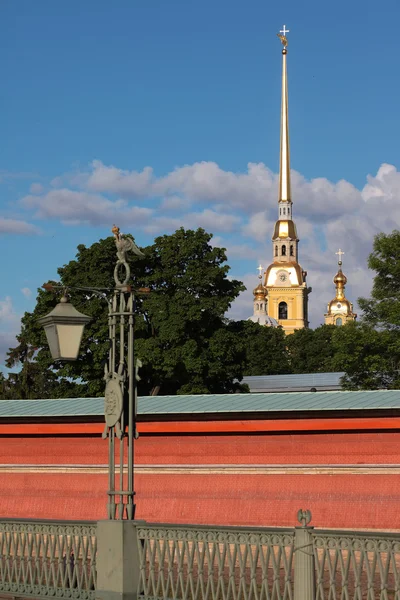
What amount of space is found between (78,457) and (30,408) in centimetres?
264

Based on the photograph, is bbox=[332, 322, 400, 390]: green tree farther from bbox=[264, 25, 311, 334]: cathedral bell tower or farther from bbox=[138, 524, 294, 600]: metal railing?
bbox=[264, 25, 311, 334]: cathedral bell tower

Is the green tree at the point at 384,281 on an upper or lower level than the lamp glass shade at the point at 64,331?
upper

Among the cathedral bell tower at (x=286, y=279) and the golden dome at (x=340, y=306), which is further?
the golden dome at (x=340, y=306)

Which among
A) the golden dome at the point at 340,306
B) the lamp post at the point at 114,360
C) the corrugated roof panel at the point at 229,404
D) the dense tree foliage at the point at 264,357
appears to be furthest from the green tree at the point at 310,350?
the lamp post at the point at 114,360

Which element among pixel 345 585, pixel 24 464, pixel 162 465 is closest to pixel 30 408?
pixel 24 464

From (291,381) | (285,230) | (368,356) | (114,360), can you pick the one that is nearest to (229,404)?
(114,360)

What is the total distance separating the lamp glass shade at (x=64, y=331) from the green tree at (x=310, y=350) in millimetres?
96264

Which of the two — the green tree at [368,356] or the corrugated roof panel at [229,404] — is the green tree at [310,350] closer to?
the green tree at [368,356]

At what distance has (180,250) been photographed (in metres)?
49.7

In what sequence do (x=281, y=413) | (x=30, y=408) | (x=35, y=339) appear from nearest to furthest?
(x=281, y=413) < (x=30, y=408) < (x=35, y=339)

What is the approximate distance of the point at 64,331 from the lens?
42.7 feet

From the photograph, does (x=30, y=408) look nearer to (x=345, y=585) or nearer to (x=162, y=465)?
(x=162, y=465)

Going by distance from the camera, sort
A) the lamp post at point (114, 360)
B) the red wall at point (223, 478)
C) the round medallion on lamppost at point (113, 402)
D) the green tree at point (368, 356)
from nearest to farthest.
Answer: the lamp post at point (114, 360) → the round medallion on lamppost at point (113, 402) → the red wall at point (223, 478) → the green tree at point (368, 356)

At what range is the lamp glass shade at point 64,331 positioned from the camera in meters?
13.0
